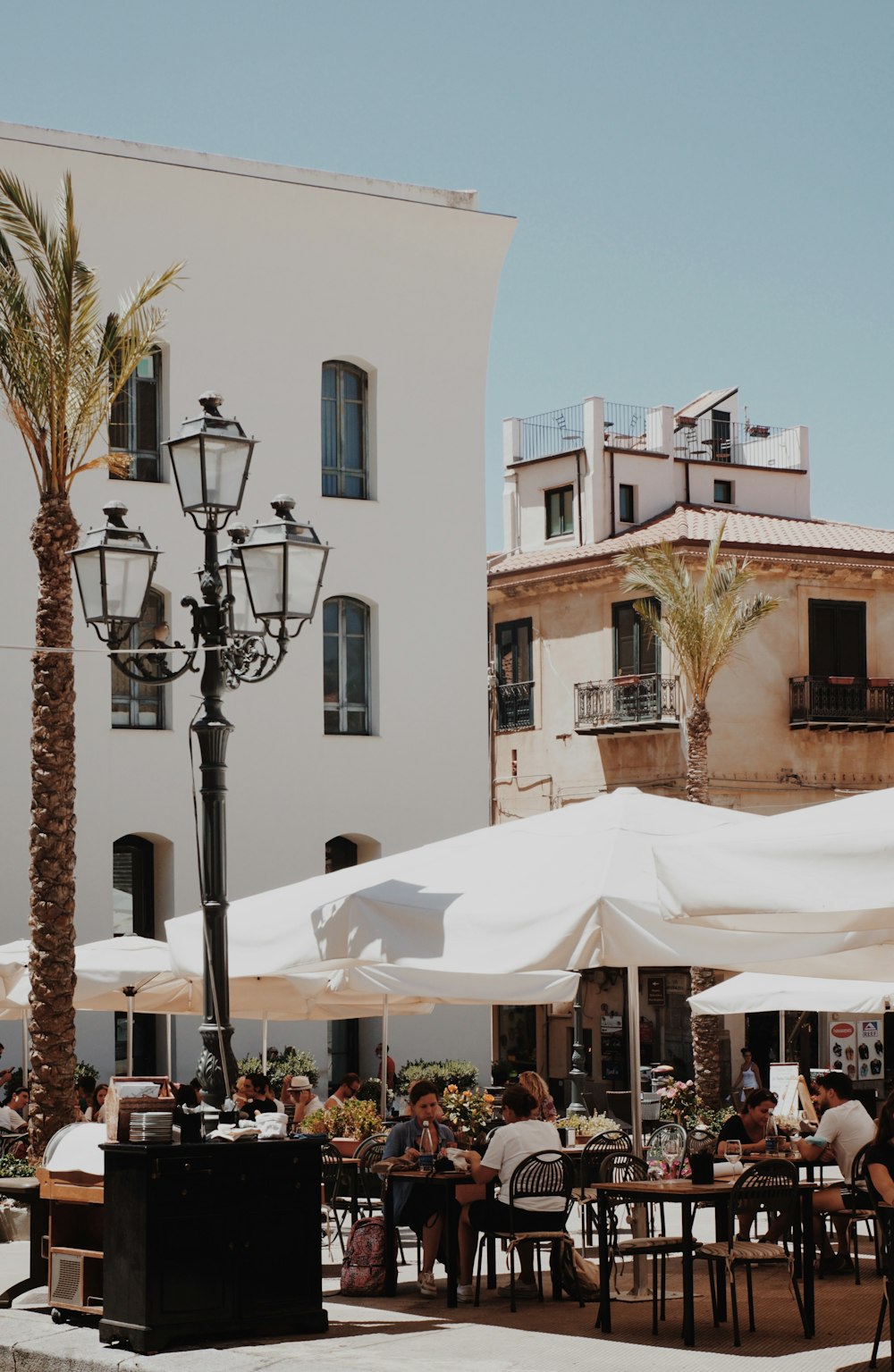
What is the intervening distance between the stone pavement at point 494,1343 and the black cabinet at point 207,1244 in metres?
0.16

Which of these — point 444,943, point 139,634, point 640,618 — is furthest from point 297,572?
point 640,618

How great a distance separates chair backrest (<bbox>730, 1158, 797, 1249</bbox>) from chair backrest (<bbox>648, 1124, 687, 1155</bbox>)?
3583 millimetres

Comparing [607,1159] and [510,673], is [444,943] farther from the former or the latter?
[510,673]

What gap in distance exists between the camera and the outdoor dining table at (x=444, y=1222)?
11703 mm

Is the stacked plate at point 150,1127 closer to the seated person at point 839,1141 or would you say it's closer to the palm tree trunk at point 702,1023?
the seated person at point 839,1141

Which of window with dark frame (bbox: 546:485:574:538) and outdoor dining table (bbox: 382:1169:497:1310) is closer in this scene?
outdoor dining table (bbox: 382:1169:497:1310)

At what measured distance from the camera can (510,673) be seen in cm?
4503

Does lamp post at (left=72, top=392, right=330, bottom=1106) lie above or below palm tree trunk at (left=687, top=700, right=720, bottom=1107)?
above

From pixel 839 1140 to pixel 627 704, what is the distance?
28045 mm

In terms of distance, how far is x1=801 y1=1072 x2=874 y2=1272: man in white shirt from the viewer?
12867mm

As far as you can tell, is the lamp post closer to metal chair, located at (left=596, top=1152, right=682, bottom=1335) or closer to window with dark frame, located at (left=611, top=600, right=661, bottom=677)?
metal chair, located at (left=596, top=1152, right=682, bottom=1335)

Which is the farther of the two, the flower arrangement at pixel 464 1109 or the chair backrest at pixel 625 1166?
the flower arrangement at pixel 464 1109

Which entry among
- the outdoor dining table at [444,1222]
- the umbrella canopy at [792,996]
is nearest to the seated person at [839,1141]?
the outdoor dining table at [444,1222]

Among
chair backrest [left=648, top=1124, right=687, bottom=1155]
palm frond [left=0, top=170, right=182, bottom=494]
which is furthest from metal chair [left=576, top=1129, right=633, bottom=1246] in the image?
palm frond [left=0, top=170, right=182, bottom=494]
